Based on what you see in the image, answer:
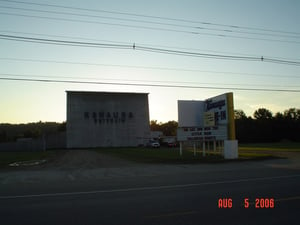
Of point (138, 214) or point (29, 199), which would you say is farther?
point (29, 199)

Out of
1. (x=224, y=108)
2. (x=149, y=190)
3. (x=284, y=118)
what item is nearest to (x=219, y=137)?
(x=224, y=108)

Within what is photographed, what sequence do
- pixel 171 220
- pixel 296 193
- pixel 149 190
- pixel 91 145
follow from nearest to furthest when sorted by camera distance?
pixel 171 220 → pixel 296 193 → pixel 149 190 → pixel 91 145

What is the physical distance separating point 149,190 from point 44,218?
4.26 meters

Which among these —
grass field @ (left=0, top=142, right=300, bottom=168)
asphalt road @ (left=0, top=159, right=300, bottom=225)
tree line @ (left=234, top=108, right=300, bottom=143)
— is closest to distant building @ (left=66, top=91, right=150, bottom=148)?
grass field @ (left=0, top=142, right=300, bottom=168)

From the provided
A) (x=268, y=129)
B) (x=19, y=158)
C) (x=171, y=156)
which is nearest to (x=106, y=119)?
(x=19, y=158)

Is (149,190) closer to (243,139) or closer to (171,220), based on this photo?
(171,220)

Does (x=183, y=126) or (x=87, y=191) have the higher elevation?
(x=183, y=126)

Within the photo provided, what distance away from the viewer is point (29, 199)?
29.3 feet
